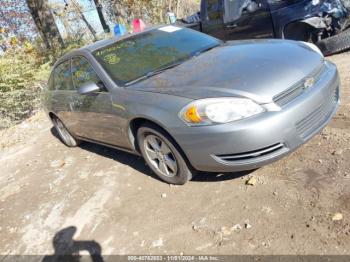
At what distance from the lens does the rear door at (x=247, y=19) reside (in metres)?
6.80

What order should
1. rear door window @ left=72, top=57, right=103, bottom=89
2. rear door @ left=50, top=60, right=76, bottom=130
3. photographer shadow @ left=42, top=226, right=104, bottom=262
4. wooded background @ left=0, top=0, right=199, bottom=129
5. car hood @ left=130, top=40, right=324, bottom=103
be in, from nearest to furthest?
car hood @ left=130, top=40, right=324, bottom=103 → photographer shadow @ left=42, top=226, right=104, bottom=262 → rear door window @ left=72, top=57, right=103, bottom=89 → rear door @ left=50, top=60, right=76, bottom=130 → wooded background @ left=0, top=0, right=199, bottom=129

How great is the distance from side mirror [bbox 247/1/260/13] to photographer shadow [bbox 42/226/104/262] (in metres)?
5.12

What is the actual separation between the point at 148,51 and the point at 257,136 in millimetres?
1997

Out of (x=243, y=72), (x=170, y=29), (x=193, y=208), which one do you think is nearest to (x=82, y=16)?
(x=170, y=29)

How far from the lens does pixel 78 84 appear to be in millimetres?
4938

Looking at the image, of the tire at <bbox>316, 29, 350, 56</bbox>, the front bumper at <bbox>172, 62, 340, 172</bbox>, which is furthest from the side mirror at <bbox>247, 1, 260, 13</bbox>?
the front bumper at <bbox>172, 62, 340, 172</bbox>

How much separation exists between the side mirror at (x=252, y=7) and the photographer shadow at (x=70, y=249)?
5.12 meters

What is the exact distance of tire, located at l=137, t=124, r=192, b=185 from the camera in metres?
3.58

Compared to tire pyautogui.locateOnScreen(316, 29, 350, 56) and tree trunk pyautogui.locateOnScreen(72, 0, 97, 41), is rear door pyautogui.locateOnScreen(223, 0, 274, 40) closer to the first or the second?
tire pyautogui.locateOnScreen(316, 29, 350, 56)

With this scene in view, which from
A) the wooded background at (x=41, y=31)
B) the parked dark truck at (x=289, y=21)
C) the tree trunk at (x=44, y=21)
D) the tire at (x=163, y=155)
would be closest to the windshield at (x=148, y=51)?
the tire at (x=163, y=155)

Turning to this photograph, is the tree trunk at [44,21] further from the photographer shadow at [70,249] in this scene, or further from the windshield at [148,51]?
the photographer shadow at [70,249]

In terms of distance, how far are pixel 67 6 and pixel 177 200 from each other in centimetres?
1490

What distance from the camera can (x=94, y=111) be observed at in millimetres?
4504

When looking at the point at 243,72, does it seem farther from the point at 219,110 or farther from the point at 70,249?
the point at 70,249
